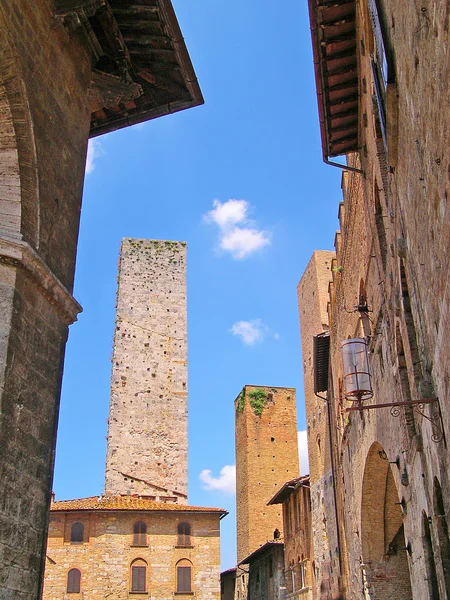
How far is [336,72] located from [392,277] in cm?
354

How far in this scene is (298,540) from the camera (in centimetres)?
2416

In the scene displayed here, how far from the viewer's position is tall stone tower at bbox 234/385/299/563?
31188 mm

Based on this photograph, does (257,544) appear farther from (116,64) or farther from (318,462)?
(116,64)

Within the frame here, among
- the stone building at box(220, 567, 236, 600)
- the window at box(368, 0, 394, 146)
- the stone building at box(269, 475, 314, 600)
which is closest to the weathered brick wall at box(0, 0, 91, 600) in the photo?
the window at box(368, 0, 394, 146)

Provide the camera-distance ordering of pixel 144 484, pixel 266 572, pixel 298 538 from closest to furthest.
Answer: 1. pixel 144 484
2. pixel 298 538
3. pixel 266 572

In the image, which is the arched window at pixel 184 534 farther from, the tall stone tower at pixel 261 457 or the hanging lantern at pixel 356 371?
the hanging lantern at pixel 356 371

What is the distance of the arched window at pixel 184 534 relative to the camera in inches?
864

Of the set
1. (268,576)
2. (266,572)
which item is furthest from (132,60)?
(266,572)

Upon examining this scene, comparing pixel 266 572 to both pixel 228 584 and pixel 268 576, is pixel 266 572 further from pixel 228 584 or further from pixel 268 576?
pixel 228 584

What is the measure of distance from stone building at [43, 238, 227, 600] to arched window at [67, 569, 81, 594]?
0.10ft

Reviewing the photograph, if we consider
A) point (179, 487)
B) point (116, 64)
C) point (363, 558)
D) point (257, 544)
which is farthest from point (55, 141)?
point (257, 544)

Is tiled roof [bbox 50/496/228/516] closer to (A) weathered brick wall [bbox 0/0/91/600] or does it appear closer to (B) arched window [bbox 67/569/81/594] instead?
(B) arched window [bbox 67/569/81/594]

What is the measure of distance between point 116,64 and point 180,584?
17996mm

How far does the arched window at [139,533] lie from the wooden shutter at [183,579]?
1.45m
